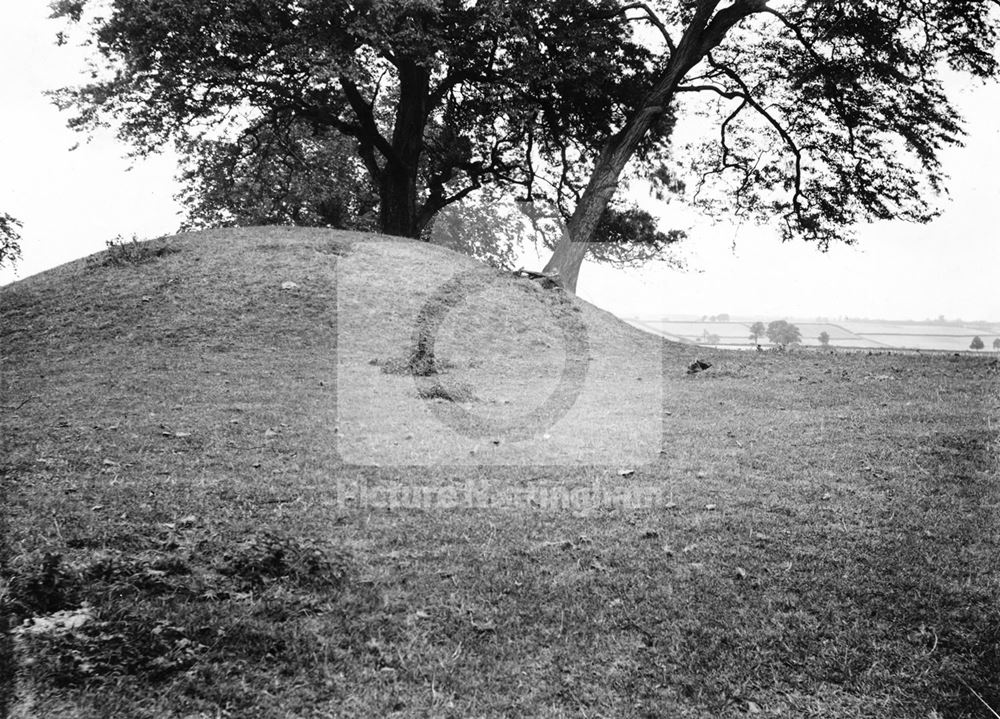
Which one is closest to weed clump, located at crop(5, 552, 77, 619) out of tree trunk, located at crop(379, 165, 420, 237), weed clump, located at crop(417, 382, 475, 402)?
weed clump, located at crop(417, 382, 475, 402)

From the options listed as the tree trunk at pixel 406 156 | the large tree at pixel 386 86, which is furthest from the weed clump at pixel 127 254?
the tree trunk at pixel 406 156

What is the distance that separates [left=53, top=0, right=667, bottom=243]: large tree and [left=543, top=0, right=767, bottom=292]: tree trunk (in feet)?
6.51

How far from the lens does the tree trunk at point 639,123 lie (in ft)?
66.6

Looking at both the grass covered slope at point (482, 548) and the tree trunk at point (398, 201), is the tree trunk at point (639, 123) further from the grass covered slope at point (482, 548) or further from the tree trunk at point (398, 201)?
the grass covered slope at point (482, 548)

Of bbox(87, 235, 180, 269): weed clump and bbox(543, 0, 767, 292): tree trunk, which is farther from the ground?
bbox(543, 0, 767, 292): tree trunk

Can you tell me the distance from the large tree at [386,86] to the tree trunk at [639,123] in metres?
1.98

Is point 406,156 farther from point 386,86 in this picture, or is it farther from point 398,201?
point 386,86

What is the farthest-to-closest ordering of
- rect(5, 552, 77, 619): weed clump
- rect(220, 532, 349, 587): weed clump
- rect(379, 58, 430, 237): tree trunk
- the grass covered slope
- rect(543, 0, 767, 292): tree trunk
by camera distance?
rect(379, 58, 430, 237): tree trunk
rect(543, 0, 767, 292): tree trunk
rect(220, 532, 349, 587): weed clump
rect(5, 552, 77, 619): weed clump
the grass covered slope

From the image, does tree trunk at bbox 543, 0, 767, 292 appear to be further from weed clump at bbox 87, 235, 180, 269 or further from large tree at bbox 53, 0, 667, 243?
weed clump at bbox 87, 235, 180, 269

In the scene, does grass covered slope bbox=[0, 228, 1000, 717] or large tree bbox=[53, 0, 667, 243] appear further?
large tree bbox=[53, 0, 667, 243]

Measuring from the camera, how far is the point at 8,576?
3951mm

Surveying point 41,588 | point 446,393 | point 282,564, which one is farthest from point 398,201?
point 41,588

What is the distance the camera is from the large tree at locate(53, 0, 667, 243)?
17.3m

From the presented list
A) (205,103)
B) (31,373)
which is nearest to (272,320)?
(31,373)
